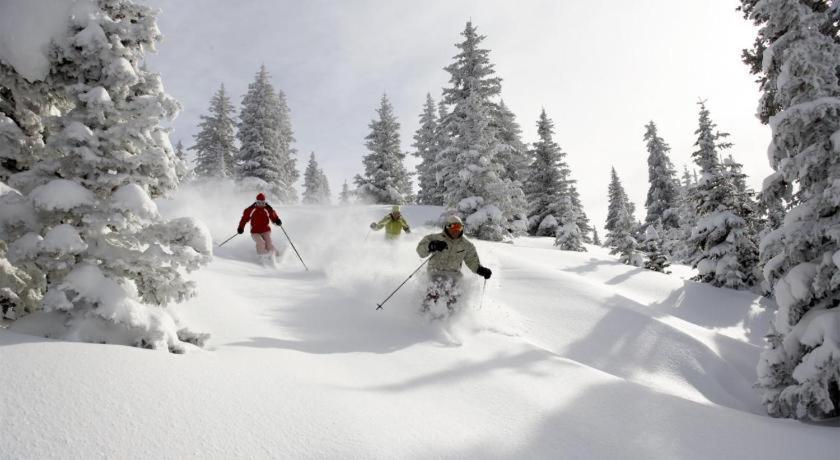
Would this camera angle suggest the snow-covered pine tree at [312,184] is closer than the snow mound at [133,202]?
No

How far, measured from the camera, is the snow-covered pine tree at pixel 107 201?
457 cm

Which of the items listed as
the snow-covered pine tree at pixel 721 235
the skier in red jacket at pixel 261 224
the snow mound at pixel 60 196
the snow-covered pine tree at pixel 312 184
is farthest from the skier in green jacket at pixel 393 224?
the snow-covered pine tree at pixel 312 184

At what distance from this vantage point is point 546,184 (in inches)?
1496

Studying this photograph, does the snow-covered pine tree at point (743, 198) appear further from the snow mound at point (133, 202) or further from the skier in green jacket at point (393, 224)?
the snow mound at point (133, 202)

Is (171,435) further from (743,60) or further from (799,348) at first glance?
(743,60)

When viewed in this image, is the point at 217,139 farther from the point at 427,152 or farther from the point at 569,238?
the point at 569,238

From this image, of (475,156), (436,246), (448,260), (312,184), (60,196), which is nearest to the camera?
(60,196)

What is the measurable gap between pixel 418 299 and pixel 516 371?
312cm

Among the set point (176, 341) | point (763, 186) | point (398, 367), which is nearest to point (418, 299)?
point (398, 367)

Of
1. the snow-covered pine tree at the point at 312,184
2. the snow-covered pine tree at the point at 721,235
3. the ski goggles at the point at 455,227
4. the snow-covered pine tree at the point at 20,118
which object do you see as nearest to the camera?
the snow-covered pine tree at the point at 20,118

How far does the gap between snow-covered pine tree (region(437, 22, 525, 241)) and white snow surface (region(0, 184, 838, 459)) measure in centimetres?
1218

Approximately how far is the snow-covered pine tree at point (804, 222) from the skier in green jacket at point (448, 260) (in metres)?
5.47

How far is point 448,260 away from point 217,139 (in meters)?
39.9

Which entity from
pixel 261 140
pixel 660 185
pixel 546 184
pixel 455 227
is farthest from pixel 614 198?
pixel 455 227
